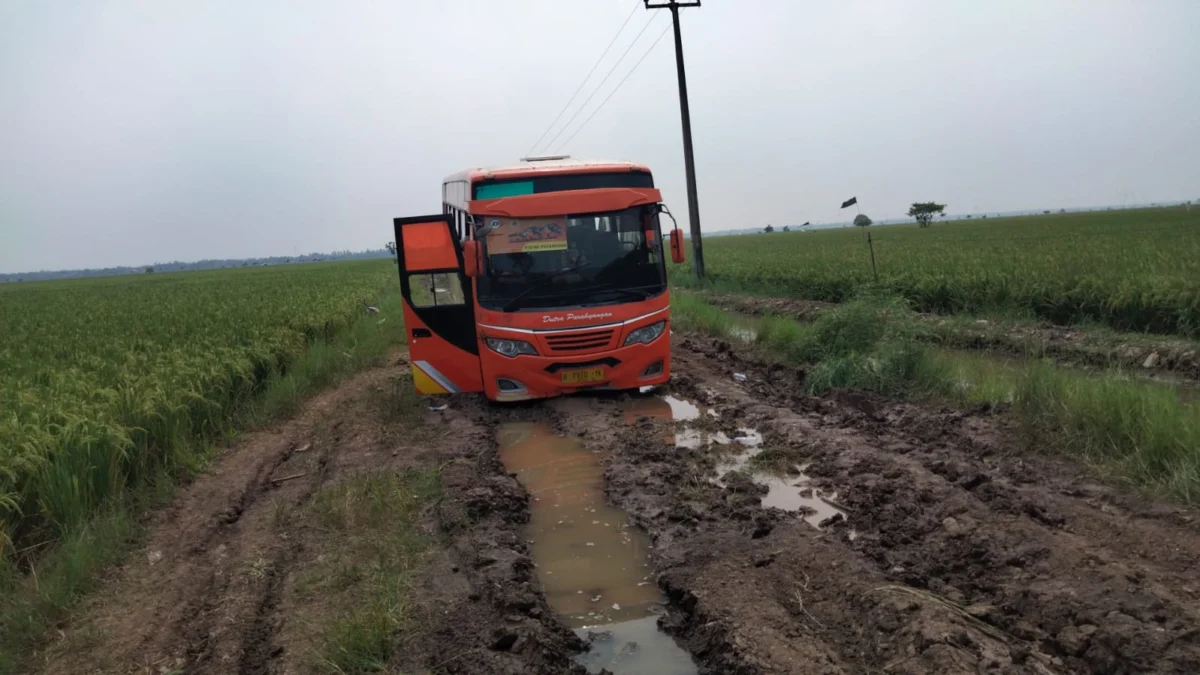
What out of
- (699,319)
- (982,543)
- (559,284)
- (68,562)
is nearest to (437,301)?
(559,284)

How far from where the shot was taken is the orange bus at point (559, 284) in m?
9.30

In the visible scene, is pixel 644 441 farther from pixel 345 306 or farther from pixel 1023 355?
pixel 345 306

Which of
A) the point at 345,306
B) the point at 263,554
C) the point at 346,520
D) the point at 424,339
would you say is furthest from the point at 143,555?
the point at 345,306

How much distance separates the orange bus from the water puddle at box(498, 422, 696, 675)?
183 centimetres

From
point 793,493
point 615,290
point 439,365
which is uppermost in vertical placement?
point 615,290

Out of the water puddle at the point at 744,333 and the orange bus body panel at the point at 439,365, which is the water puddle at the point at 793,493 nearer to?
the orange bus body panel at the point at 439,365

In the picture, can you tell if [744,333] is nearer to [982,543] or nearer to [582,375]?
[582,375]

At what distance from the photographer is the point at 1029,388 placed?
24.0 ft

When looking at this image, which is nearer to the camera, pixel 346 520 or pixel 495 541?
pixel 495 541

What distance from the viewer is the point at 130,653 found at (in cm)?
412

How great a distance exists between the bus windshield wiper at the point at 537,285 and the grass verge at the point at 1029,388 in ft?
10.5

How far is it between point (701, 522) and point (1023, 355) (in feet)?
26.4

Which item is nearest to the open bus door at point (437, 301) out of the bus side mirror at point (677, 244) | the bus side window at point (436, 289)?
the bus side window at point (436, 289)

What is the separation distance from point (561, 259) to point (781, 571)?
5581mm
